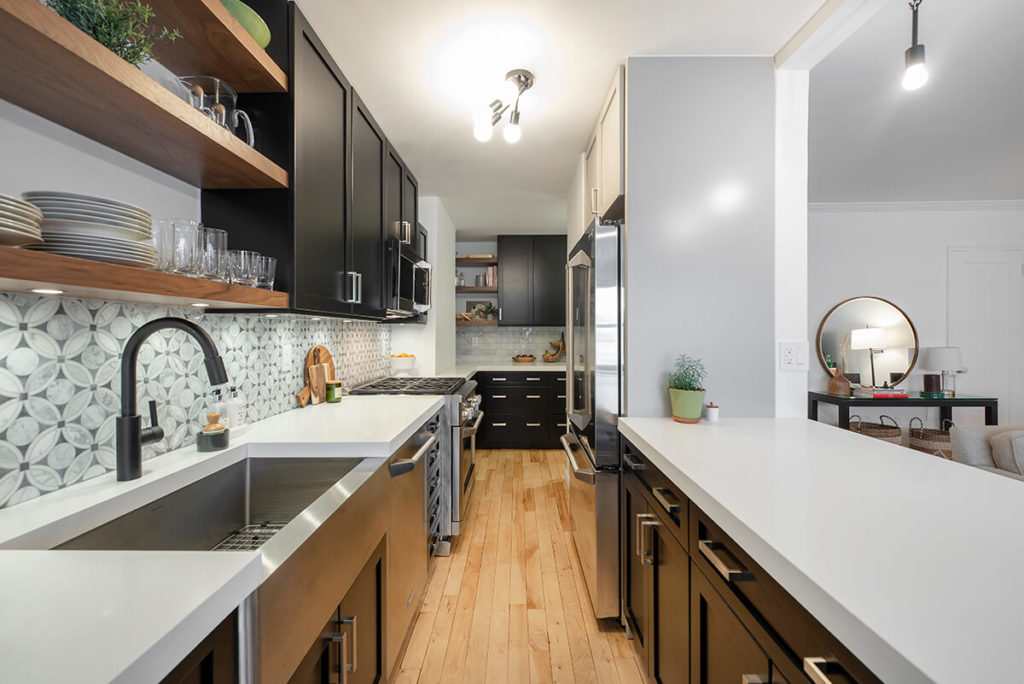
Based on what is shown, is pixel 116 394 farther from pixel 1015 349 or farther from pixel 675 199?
pixel 1015 349

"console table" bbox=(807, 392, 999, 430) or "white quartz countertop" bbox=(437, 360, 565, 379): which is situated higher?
"white quartz countertop" bbox=(437, 360, 565, 379)

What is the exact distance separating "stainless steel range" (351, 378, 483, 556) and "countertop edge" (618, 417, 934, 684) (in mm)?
1557

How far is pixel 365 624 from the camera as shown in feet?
3.91

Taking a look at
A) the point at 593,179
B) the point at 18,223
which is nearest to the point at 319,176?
the point at 18,223

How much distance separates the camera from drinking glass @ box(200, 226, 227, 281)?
109cm

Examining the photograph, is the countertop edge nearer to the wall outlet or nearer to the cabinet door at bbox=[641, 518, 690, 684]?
the cabinet door at bbox=[641, 518, 690, 684]

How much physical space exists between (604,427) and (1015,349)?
521cm

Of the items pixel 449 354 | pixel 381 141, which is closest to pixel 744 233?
pixel 381 141

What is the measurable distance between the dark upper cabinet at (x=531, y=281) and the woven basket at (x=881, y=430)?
3.05 meters

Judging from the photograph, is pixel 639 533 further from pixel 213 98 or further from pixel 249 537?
pixel 213 98

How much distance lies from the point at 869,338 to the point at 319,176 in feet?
16.9

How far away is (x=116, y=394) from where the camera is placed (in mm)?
1116

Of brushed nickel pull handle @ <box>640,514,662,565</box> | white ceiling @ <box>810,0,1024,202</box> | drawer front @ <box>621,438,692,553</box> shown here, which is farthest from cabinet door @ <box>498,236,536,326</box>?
brushed nickel pull handle @ <box>640,514,662,565</box>

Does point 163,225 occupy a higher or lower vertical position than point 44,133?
lower
